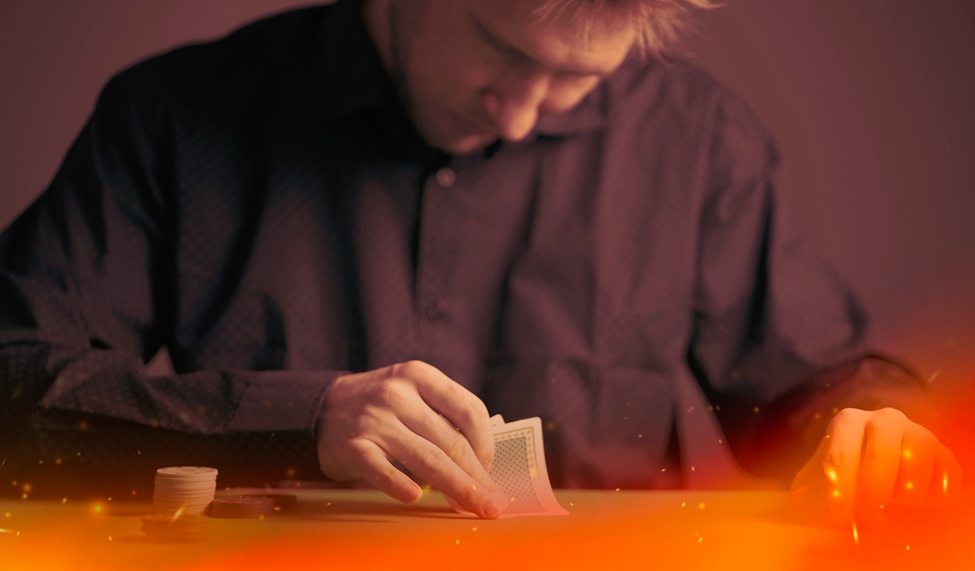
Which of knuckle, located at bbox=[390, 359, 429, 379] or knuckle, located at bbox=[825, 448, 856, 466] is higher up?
knuckle, located at bbox=[390, 359, 429, 379]

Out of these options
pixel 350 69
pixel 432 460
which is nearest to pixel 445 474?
pixel 432 460

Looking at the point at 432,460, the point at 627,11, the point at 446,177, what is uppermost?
the point at 627,11

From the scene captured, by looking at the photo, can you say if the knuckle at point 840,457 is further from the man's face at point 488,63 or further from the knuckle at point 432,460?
the man's face at point 488,63

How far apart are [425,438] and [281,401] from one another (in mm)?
224

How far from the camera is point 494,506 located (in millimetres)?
1005

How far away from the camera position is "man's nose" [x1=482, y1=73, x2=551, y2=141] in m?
1.24

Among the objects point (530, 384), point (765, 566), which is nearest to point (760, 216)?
Answer: point (530, 384)

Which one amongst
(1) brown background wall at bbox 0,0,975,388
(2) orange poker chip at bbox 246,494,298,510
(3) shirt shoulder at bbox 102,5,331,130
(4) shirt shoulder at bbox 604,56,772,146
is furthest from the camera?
(1) brown background wall at bbox 0,0,975,388

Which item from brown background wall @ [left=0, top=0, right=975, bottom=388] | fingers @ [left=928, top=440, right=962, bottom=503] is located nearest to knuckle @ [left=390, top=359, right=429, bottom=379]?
fingers @ [left=928, top=440, right=962, bottom=503]

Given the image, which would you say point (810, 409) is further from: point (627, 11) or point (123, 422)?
point (123, 422)

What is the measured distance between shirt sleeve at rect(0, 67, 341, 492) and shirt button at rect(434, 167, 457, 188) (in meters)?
0.42

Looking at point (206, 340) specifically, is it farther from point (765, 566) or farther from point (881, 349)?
point (881, 349)

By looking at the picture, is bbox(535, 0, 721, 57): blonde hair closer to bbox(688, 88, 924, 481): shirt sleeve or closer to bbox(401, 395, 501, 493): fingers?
bbox(688, 88, 924, 481): shirt sleeve

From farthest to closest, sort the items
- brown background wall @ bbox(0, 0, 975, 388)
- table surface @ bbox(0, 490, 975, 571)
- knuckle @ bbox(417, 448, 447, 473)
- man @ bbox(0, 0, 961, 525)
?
brown background wall @ bbox(0, 0, 975, 388), man @ bbox(0, 0, 961, 525), knuckle @ bbox(417, 448, 447, 473), table surface @ bbox(0, 490, 975, 571)
